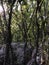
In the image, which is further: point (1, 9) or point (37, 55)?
point (1, 9)

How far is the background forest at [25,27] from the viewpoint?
20.6ft

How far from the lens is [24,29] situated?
7320 mm

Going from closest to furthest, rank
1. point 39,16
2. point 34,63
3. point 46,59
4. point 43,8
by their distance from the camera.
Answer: point 46,59 → point 34,63 → point 39,16 → point 43,8

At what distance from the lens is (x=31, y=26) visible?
7.47m

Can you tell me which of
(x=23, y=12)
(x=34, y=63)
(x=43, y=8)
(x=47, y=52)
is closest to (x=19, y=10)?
(x=23, y=12)

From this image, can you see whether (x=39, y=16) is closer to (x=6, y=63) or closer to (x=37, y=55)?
(x=37, y=55)

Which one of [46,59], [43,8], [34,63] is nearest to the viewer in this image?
[46,59]

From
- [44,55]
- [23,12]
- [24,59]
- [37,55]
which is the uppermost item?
[23,12]

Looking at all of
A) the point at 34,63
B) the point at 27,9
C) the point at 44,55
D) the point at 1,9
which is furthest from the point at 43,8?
the point at 44,55

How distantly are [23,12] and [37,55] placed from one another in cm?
144

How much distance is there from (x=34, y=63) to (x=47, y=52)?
2.96 ft

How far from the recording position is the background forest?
6.29m

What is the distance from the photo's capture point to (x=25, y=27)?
7.37m

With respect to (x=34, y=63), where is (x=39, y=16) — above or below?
above
